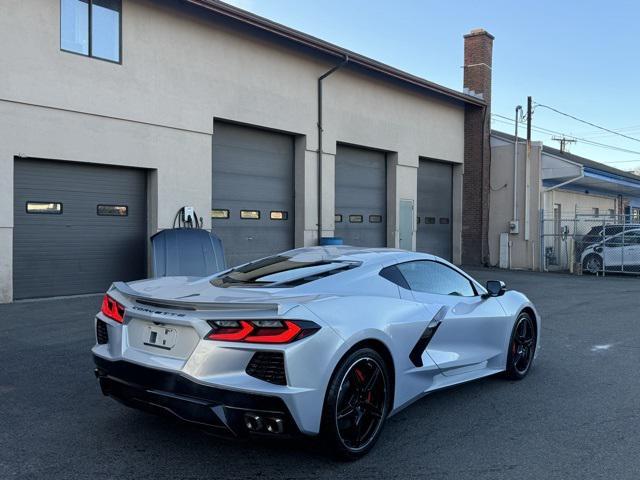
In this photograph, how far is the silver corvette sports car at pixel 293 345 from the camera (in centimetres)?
365

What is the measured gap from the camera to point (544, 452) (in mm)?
4266

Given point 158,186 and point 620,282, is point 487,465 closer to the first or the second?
point 158,186

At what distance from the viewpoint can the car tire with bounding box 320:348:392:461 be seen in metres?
3.88

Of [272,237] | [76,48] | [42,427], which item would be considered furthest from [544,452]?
[272,237]

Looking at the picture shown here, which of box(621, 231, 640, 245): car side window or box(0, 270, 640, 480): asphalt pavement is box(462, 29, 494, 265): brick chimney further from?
box(0, 270, 640, 480): asphalt pavement

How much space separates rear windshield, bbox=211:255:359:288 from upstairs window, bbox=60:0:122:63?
28.4 feet

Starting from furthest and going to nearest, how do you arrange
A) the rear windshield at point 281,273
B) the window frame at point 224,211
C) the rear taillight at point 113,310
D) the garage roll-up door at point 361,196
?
the garage roll-up door at point 361,196, the window frame at point 224,211, the rear windshield at point 281,273, the rear taillight at point 113,310

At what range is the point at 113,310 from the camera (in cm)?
445

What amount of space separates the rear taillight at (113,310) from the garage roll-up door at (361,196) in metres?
13.9

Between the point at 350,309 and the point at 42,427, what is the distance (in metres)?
2.56

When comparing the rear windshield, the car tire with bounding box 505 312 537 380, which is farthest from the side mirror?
the rear windshield

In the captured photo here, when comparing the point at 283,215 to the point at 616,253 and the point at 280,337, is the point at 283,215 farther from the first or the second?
the point at 280,337

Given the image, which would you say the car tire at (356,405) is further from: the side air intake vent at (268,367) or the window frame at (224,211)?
the window frame at (224,211)

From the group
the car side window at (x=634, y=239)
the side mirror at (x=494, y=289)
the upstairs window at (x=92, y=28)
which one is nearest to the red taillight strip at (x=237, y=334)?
the side mirror at (x=494, y=289)
